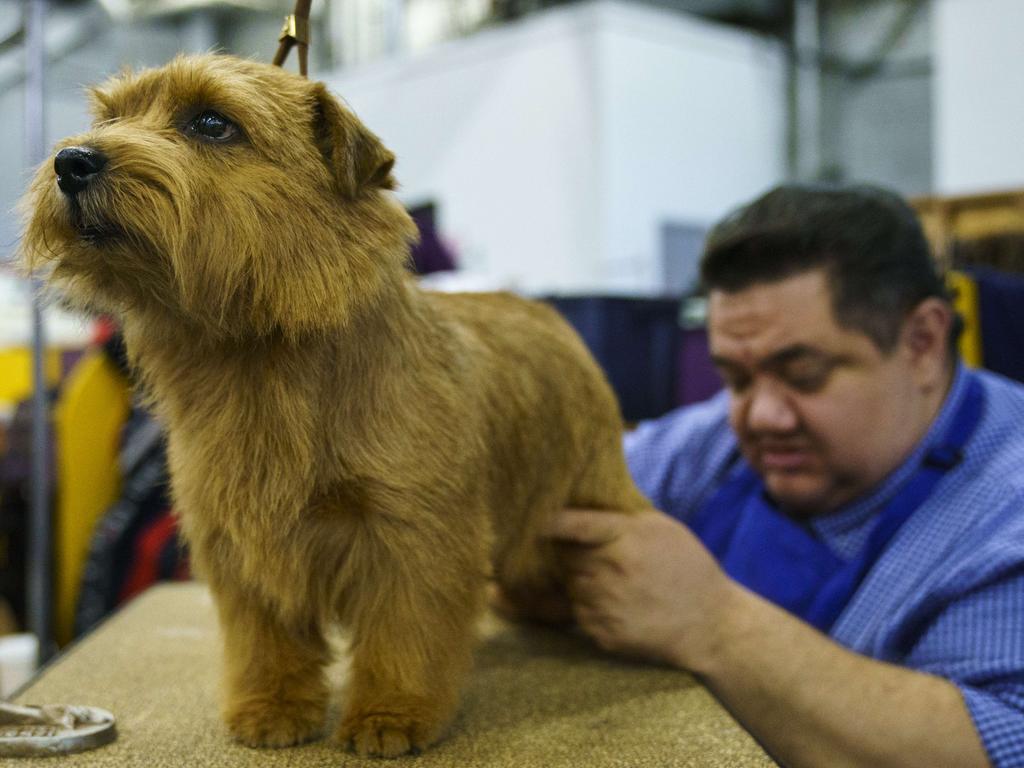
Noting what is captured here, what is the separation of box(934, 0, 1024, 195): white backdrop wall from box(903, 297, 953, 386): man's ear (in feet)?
12.1

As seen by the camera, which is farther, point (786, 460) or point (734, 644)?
point (786, 460)

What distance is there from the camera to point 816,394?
1.50 metres

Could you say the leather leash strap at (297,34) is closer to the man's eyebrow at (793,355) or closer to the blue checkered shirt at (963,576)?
the man's eyebrow at (793,355)

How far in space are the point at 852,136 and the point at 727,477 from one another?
6775 millimetres

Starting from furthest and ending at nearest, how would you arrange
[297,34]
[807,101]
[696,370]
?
[807,101] < [696,370] < [297,34]

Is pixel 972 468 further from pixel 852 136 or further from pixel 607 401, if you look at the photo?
pixel 852 136

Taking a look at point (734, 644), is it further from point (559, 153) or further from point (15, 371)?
point (559, 153)

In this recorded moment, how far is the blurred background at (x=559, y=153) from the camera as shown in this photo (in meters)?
2.10

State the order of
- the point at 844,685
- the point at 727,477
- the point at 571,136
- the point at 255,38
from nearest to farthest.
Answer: the point at 844,685, the point at 727,477, the point at 571,136, the point at 255,38

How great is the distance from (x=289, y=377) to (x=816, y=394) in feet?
3.06

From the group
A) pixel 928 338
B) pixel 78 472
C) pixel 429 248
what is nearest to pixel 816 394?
pixel 928 338

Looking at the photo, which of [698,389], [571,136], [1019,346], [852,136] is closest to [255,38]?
[571,136]

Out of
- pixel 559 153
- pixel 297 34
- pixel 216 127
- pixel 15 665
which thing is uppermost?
pixel 559 153

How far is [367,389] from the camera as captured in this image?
86 cm
